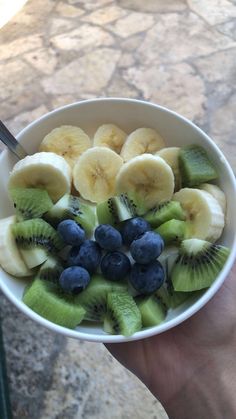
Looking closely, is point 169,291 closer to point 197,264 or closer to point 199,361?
point 197,264

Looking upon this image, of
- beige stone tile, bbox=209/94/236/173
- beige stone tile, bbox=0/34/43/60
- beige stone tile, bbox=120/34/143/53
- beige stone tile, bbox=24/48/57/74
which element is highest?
beige stone tile, bbox=0/34/43/60

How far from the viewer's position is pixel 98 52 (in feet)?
8.30

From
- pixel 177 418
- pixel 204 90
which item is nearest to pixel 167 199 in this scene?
pixel 177 418

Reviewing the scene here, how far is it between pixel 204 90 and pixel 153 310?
5.48ft

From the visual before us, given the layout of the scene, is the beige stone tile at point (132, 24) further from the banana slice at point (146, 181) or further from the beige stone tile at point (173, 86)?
the banana slice at point (146, 181)

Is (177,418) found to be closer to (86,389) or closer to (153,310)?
(153,310)

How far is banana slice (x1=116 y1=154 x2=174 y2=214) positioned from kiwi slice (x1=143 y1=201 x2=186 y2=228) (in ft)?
0.11

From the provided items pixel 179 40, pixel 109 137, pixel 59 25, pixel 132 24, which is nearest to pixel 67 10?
pixel 59 25

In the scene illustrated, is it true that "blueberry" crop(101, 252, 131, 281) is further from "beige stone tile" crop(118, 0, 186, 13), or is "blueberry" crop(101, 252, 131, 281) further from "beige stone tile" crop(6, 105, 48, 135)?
"beige stone tile" crop(118, 0, 186, 13)

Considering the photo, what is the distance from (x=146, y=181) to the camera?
3.39 feet

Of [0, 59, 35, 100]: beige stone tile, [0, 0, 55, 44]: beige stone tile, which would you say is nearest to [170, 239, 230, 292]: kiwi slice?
[0, 59, 35, 100]: beige stone tile

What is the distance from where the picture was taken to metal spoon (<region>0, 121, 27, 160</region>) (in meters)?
1.01

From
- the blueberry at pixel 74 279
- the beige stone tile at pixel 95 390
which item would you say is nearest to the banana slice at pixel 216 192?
the blueberry at pixel 74 279

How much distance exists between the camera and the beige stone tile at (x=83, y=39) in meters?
2.57
